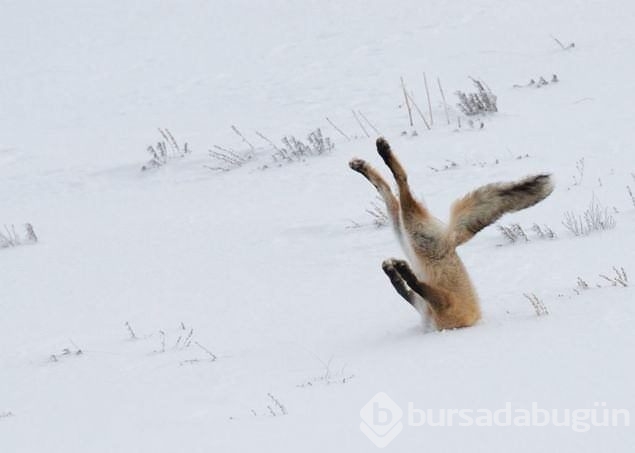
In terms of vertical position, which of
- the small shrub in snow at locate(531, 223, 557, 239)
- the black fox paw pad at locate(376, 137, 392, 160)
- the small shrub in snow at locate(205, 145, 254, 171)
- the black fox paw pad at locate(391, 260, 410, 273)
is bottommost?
the small shrub in snow at locate(205, 145, 254, 171)

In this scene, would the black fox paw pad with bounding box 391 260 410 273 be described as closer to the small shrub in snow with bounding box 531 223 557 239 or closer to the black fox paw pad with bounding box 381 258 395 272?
the black fox paw pad with bounding box 381 258 395 272

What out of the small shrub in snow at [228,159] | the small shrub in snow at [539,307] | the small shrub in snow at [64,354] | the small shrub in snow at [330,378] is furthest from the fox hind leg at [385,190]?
the small shrub in snow at [228,159]

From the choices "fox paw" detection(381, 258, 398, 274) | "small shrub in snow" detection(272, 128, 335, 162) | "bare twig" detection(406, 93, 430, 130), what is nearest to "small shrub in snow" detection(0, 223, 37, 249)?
"small shrub in snow" detection(272, 128, 335, 162)

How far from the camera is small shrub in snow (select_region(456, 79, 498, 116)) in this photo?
1155cm

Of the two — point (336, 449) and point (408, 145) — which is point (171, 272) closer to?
point (408, 145)

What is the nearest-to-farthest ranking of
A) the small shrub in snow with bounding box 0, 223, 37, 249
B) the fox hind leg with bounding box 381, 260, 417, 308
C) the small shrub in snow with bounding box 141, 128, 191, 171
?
1. the fox hind leg with bounding box 381, 260, 417, 308
2. the small shrub in snow with bounding box 0, 223, 37, 249
3. the small shrub in snow with bounding box 141, 128, 191, 171

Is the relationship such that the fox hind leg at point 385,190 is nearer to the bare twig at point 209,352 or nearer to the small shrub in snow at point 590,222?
the bare twig at point 209,352

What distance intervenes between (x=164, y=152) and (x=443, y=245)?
6.85m

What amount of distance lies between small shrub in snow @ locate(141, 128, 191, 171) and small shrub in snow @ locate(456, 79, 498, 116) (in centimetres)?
309

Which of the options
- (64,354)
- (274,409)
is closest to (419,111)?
(64,354)

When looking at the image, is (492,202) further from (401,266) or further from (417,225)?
(401,266)

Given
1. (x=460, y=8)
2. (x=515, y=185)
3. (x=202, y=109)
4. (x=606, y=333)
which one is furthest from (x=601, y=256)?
(x=460, y=8)

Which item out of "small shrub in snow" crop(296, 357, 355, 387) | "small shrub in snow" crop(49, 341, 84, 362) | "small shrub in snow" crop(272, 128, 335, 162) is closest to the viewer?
"small shrub in snow" crop(296, 357, 355, 387)

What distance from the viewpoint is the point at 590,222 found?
782cm
